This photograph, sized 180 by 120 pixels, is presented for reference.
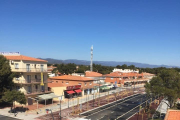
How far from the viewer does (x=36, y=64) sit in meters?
48.2

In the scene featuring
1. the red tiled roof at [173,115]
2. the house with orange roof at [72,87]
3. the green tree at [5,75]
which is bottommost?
the house with orange roof at [72,87]

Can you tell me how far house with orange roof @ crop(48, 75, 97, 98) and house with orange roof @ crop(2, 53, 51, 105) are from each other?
5833 millimetres

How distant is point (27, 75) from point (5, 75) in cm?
615

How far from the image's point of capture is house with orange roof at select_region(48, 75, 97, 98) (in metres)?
53.8

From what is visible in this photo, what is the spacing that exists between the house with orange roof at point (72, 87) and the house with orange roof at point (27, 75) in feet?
19.1

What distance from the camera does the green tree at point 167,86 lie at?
115ft

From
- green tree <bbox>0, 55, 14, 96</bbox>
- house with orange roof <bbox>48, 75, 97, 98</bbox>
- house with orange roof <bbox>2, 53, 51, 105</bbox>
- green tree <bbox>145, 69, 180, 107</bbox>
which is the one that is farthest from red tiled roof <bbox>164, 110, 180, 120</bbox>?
house with orange roof <bbox>48, 75, 97, 98</bbox>

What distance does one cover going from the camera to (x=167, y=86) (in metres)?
37.7

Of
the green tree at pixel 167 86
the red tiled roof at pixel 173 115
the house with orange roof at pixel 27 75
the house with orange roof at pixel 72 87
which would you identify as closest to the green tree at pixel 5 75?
the house with orange roof at pixel 27 75

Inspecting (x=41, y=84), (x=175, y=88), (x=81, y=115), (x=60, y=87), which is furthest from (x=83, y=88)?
(x=175, y=88)

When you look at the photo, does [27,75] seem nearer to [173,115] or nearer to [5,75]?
[5,75]

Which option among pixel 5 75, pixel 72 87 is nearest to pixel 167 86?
pixel 72 87

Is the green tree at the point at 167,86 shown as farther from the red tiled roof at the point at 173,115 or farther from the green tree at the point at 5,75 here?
the green tree at the point at 5,75

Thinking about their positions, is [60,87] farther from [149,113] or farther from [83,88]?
[149,113]
